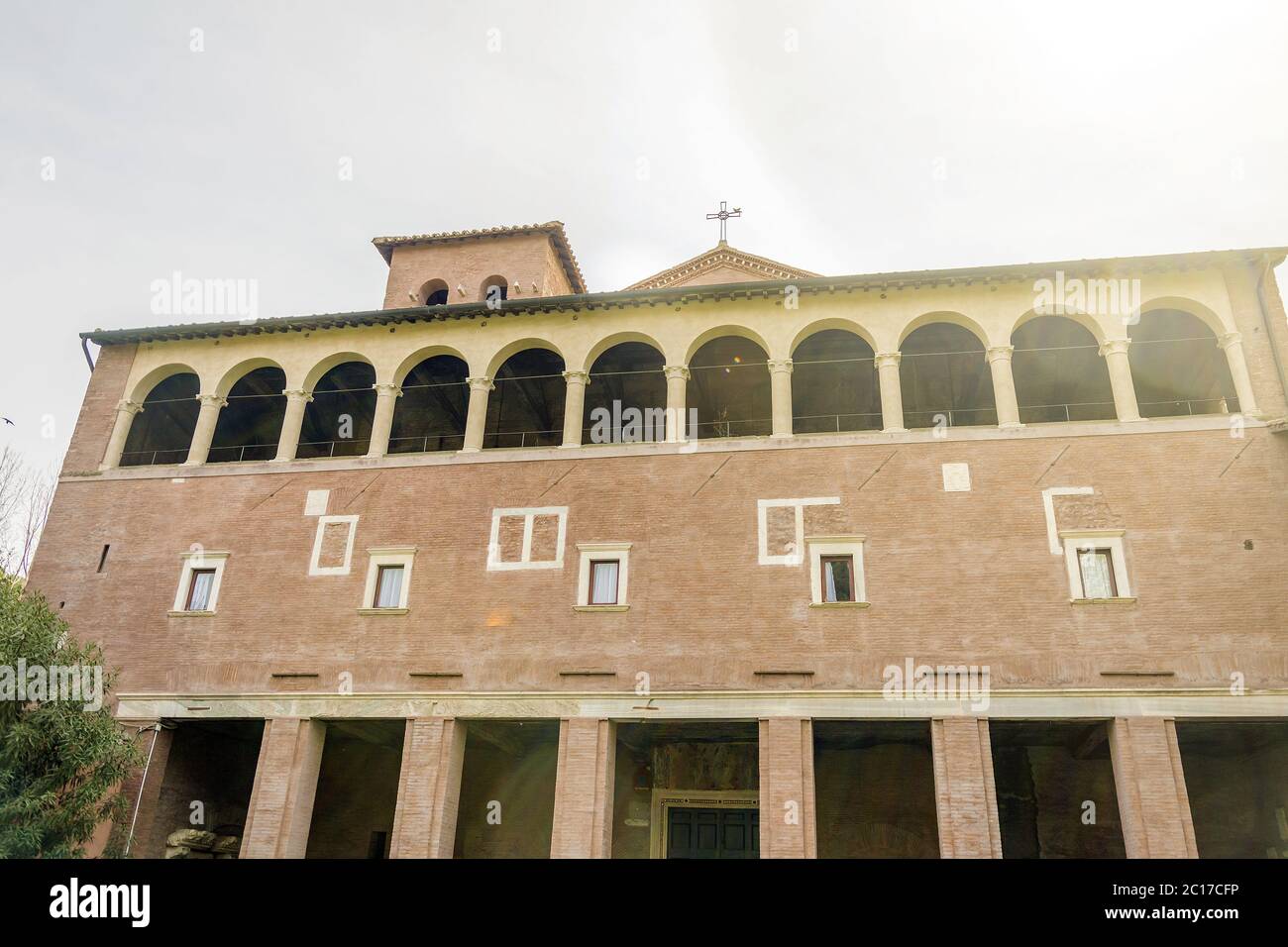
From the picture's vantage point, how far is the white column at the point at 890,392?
19.2 meters

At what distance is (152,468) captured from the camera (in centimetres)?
2169

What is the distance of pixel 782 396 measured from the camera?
19797 mm

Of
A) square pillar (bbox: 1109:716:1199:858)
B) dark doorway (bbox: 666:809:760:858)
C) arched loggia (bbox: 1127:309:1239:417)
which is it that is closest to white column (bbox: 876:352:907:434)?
arched loggia (bbox: 1127:309:1239:417)

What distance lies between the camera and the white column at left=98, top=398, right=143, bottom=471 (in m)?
22.1

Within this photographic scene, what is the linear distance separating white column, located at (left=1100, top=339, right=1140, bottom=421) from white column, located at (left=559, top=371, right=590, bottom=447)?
33.7 ft

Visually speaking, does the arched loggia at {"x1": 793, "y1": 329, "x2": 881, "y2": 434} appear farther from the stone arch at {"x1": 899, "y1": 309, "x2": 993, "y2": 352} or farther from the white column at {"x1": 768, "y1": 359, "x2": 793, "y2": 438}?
the white column at {"x1": 768, "y1": 359, "x2": 793, "y2": 438}

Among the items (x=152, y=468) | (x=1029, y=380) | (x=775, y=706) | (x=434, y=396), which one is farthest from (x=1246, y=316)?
(x=152, y=468)

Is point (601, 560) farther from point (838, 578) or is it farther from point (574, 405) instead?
point (838, 578)

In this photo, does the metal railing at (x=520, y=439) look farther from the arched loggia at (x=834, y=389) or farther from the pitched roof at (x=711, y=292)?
the arched loggia at (x=834, y=389)

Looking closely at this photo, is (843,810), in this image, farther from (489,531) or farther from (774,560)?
(489,531)

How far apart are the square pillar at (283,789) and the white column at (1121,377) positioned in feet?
53.4

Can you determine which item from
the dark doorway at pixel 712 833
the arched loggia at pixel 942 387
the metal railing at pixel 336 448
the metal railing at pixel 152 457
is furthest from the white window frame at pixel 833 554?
the metal railing at pixel 152 457
